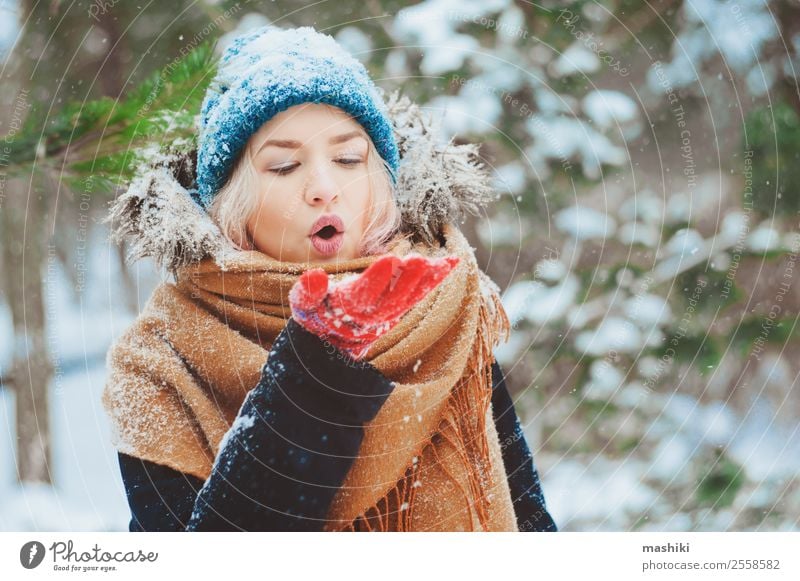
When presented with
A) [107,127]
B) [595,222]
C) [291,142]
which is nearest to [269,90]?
[291,142]

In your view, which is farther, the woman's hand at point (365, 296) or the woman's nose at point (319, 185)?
the woman's nose at point (319, 185)

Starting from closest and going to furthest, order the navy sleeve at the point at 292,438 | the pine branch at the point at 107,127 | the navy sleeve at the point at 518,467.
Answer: the pine branch at the point at 107,127
the navy sleeve at the point at 292,438
the navy sleeve at the point at 518,467

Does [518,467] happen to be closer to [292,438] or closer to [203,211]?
[292,438]

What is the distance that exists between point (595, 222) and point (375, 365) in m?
0.48

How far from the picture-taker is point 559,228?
95 centimetres

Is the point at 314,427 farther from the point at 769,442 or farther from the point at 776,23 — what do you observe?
the point at 776,23

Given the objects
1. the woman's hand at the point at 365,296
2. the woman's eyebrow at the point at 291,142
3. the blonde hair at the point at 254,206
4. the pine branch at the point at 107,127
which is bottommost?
the woman's hand at the point at 365,296

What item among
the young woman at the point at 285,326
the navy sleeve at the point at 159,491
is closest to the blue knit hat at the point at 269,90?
the young woman at the point at 285,326

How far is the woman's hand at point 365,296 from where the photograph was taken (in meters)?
0.46

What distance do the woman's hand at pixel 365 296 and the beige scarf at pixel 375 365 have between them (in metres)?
0.08

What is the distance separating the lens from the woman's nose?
0.60 meters

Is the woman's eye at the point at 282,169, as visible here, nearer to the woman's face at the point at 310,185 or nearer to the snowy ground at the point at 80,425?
the woman's face at the point at 310,185
